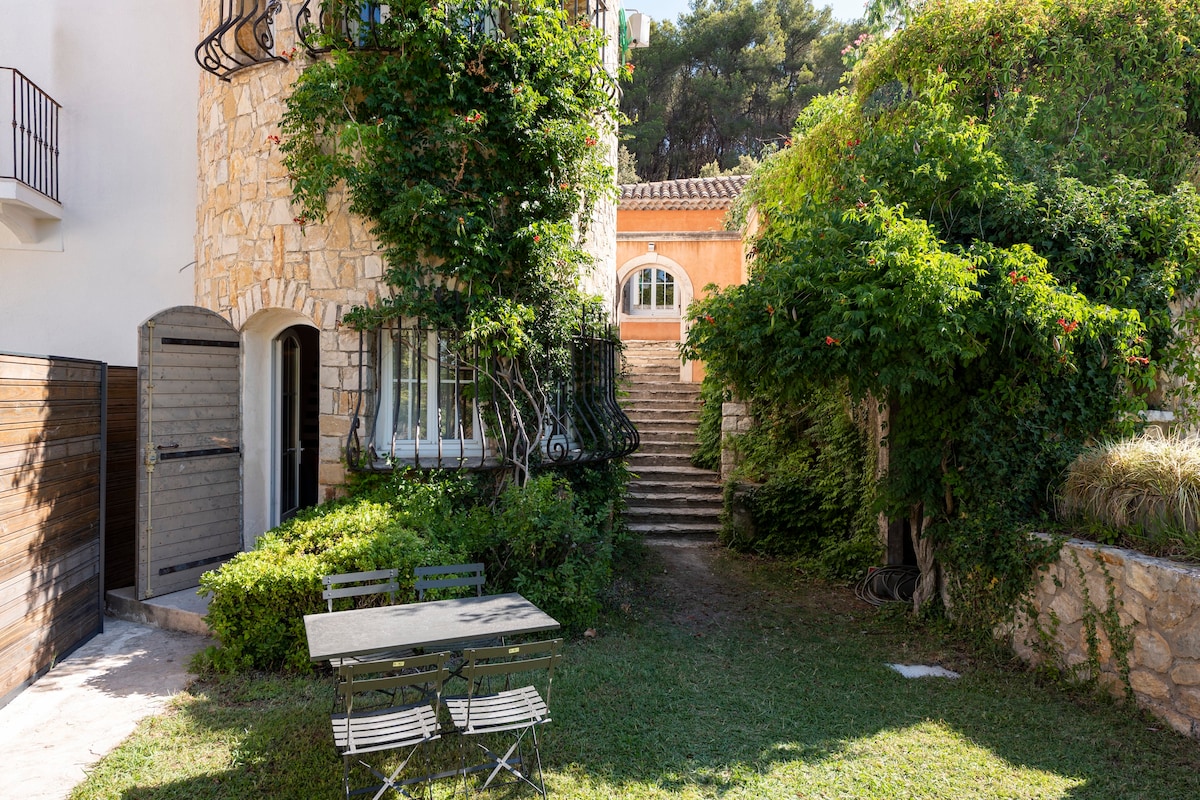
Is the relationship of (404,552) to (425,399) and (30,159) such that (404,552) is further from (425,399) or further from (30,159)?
(30,159)

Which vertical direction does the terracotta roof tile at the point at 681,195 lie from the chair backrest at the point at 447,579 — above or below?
above

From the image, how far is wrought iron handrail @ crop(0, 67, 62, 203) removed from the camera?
8016 millimetres

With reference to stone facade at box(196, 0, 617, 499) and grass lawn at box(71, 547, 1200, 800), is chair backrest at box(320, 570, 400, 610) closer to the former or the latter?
grass lawn at box(71, 547, 1200, 800)

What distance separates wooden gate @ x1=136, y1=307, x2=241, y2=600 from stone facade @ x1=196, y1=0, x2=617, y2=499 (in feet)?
1.03

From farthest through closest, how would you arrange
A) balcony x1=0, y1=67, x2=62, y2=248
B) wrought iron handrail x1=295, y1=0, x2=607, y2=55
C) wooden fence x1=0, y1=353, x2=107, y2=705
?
balcony x1=0, y1=67, x2=62, y2=248
wrought iron handrail x1=295, y1=0, x2=607, y2=55
wooden fence x1=0, y1=353, x2=107, y2=705

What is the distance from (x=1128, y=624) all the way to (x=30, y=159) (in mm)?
10684

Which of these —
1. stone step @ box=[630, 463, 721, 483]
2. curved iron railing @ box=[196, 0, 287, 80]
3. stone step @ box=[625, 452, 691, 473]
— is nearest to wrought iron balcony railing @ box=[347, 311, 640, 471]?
curved iron railing @ box=[196, 0, 287, 80]

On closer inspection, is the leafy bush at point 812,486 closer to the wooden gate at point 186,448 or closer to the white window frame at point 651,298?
the wooden gate at point 186,448

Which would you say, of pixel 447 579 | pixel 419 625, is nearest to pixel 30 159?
pixel 447 579

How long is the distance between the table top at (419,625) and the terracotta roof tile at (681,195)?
12737 millimetres

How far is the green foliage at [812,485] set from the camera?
29.9 ft

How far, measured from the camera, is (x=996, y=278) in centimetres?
577

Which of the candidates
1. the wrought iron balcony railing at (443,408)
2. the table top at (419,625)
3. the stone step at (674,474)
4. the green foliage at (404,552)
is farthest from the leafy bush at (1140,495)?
the stone step at (674,474)

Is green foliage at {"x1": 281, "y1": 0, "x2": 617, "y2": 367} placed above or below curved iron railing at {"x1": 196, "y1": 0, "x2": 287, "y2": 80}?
below
